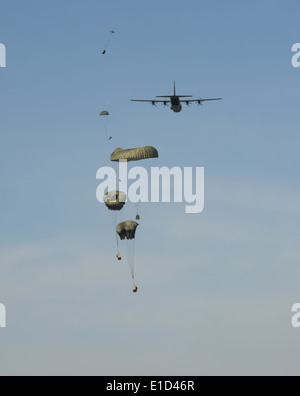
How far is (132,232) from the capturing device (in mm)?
87375

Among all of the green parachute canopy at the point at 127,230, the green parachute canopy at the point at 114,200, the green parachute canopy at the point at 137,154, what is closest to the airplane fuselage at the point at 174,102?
the green parachute canopy at the point at 137,154

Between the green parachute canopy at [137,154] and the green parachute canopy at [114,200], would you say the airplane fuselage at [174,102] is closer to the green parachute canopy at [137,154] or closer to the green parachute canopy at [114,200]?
the green parachute canopy at [137,154]

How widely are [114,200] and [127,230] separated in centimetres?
393

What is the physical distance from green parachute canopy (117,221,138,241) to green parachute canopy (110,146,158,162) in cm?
784

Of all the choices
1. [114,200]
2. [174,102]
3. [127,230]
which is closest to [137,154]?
[114,200]

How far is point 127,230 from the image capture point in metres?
87.5

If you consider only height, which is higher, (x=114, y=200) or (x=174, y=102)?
(x=174, y=102)

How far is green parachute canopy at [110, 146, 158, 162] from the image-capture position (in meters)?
85.2

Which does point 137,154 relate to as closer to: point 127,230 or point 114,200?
point 114,200

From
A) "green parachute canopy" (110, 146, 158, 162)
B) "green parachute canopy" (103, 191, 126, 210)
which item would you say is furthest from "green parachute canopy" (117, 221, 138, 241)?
"green parachute canopy" (110, 146, 158, 162)

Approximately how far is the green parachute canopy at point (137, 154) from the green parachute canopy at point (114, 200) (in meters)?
4.11
